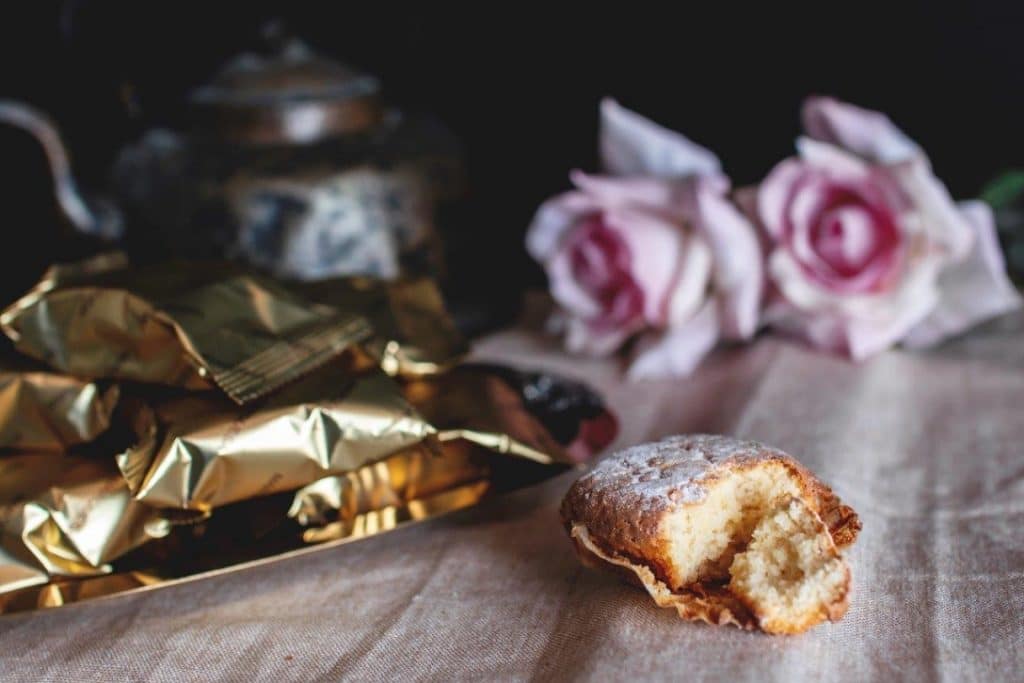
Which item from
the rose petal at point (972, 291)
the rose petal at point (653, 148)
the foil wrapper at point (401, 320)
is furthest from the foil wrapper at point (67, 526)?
the rose petal at point (972, 291)

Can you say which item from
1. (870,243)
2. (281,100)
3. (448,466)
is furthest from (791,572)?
(281,100)

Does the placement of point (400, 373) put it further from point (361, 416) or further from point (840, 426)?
point (840, 426)

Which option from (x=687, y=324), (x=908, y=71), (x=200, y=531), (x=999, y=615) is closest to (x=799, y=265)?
(x=687, y=324)

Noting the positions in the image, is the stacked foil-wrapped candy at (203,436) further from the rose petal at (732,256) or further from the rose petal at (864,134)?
the rose petal at (864,134)

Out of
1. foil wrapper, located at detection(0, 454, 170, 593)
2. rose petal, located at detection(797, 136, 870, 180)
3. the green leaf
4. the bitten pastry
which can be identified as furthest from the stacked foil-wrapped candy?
the green leaf

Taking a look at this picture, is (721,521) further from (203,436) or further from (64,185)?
(64,185)

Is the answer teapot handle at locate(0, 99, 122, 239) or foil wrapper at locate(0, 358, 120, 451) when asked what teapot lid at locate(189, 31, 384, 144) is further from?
foil wrapper at locate(0, 358, 120, 451)
